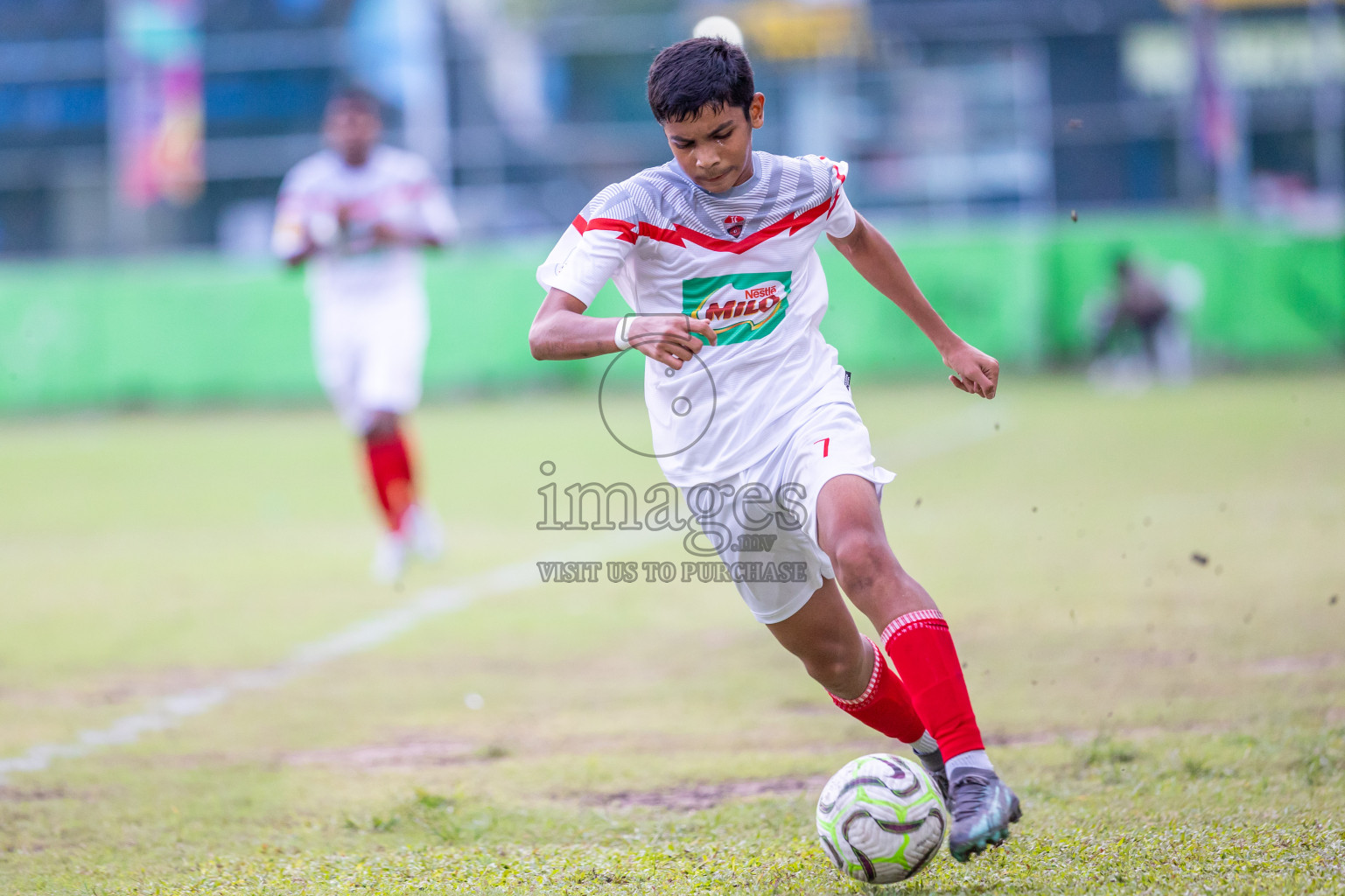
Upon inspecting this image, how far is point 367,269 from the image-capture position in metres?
8.89

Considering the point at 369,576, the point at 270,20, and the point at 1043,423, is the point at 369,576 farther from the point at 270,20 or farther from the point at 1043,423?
the point at 270,20

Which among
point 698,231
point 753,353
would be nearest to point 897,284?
point 753,353

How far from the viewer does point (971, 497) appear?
10242mm

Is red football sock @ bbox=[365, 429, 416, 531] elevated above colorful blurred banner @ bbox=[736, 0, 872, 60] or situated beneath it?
situated beneath

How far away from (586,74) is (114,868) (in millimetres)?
24341

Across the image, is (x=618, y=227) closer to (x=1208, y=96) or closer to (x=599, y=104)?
(x=1208, y=96)

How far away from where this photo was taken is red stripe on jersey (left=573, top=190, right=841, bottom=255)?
364 centimetres

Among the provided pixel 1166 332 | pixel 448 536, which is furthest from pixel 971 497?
pixel 1166 332

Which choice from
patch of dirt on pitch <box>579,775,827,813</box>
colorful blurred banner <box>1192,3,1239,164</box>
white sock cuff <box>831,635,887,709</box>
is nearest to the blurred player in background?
patch of dirt on pitch <box>579,775,827,813</box>

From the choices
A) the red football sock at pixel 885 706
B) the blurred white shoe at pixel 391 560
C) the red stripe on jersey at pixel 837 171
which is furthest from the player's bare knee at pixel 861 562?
the blurred white shoe at pixel 391 560

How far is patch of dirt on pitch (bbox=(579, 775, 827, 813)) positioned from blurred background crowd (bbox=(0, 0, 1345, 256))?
71.7 feet

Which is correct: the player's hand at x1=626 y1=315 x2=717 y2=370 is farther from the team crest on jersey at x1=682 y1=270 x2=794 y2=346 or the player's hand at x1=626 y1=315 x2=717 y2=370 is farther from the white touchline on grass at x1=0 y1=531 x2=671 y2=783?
the white touchline on grass at x1=0 y1=531 x2=671 y2=783

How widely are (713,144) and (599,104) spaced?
23.7 metres

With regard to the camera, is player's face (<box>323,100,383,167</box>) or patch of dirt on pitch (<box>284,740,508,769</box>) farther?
player's face (<box>323,100,383,167</box>)
